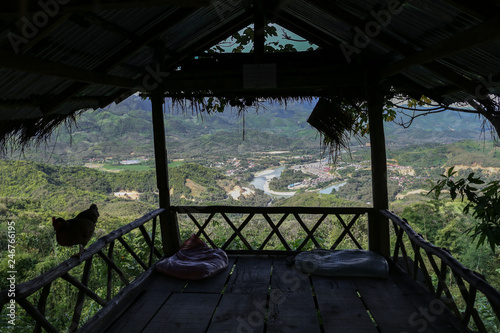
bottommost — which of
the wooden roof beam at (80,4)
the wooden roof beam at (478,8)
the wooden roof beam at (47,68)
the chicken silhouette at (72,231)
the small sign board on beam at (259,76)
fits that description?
the chicken silhouette at (72,231)

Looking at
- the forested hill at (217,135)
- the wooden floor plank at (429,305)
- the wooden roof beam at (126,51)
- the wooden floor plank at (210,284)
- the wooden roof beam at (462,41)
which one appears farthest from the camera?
the forested hill at (217,135)

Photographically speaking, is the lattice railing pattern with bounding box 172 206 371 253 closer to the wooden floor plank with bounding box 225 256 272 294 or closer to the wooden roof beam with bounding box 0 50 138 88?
the wooden floor plank with bounding box 225 256 272 294

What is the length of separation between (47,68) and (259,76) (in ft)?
6.93

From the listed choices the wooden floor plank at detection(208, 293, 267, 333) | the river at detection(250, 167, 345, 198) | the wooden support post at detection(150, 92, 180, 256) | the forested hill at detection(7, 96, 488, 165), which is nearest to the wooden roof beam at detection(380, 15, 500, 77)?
the wooden floor plank at detection(208, 293, 267, 333)

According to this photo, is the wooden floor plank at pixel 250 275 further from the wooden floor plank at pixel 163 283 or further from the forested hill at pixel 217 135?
the forested hill at pixel 217 135

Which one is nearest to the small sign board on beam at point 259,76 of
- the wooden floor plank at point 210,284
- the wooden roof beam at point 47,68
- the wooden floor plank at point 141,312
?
→ the wooden roof beam at point 47,68

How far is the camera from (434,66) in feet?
9.05

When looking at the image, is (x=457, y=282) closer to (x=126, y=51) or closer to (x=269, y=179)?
(x=126, y=51)

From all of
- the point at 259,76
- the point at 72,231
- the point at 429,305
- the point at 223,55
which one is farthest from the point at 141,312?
the point at 223,55

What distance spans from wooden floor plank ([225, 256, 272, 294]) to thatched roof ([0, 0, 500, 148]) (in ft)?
5.99

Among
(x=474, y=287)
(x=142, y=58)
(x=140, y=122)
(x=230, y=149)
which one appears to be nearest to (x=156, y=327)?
(x=474, y=287)

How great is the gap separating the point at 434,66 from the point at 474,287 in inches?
63.3

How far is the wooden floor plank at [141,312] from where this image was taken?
2.52 meters

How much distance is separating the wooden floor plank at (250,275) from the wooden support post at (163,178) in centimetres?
81
